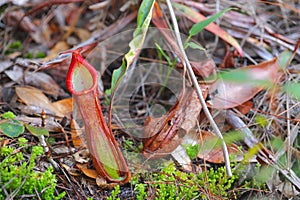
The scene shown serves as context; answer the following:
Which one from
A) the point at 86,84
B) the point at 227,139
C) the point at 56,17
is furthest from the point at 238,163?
the point at 56,17

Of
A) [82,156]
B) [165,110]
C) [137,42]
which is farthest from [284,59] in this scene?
[82,156]

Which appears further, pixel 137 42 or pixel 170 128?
pixel 170 128

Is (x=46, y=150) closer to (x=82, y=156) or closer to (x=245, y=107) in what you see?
(x=82, y=156)

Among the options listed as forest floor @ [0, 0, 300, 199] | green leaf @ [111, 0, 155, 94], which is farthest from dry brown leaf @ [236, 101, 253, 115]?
green leaf @ [111, 0, 155, 94]

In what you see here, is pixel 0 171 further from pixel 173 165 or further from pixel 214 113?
pixel 214 113

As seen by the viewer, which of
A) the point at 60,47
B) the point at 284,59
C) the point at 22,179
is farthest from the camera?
the point at 60,47

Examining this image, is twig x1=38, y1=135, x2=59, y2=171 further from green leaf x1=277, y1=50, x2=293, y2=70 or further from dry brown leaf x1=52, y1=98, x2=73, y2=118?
green leaf x1=277, y1=50, x2=293, y2=70
